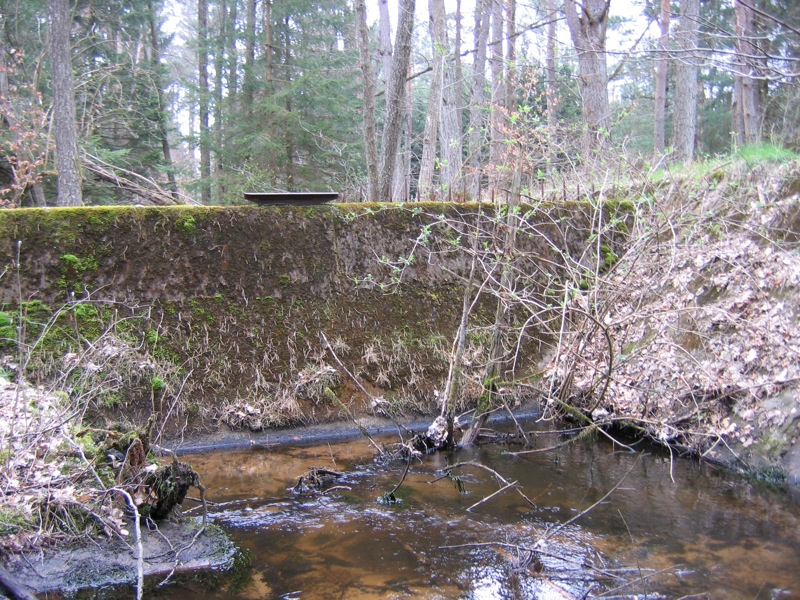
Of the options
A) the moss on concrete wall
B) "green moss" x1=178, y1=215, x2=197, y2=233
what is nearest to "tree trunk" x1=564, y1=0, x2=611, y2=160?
the moss on concrete wall

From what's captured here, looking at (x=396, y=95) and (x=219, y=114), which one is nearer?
(x=396, y=95)

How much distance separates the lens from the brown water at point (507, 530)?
357 cm

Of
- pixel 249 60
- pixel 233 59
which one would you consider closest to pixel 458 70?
pixel 249 60

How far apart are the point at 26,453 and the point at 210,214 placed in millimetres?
3903

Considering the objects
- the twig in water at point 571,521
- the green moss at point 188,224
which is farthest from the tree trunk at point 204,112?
the twig in water at point 571,521

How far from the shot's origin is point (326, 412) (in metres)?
6.81

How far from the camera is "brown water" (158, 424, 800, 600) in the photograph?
3.57 meters

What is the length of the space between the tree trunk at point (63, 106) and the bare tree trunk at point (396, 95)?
4.74 m

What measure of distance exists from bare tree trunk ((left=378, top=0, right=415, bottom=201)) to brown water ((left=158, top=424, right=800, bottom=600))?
450cm

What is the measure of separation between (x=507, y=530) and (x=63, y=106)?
891 cm

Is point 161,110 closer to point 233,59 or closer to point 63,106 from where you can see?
point 233,59

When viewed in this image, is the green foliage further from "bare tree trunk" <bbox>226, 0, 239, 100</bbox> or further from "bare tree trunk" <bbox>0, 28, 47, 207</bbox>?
"bare tree trunk" <bbox>226, 0, 239, 100</bbox>

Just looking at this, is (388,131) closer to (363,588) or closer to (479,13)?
(363,588)

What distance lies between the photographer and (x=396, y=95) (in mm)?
8742
